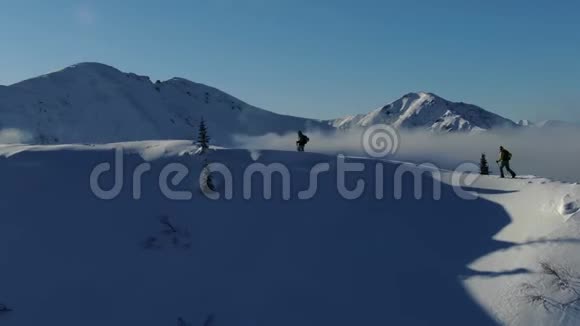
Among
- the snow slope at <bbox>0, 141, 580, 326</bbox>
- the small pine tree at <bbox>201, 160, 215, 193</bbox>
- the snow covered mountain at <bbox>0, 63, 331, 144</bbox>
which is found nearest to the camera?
the snow slope at <bbox>0, 141, 580, 326</bbox>

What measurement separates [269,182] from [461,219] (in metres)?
8.43

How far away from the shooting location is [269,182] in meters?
24.4

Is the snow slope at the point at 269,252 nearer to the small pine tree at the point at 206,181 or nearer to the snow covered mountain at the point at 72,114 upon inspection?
the small pine tree at the point at 206,181

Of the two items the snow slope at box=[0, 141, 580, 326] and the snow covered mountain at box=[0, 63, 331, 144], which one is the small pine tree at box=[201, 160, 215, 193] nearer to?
the snow slope at box=[0, 141, 580, 326]

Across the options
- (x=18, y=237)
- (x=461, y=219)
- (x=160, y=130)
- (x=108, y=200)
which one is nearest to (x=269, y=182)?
(x=108, y=200)

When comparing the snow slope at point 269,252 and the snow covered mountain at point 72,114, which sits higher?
the snow covered mountain at point 72,114

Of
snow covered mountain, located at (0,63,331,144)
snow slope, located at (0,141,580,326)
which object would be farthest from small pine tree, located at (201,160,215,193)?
snow covered mountain, located at (0,63,331,144)

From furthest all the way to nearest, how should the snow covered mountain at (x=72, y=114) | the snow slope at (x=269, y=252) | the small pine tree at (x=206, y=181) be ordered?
1. the snow covered mountain at (x=72, y=114)
2. the small pine tree at (x=206, y=181)
3. the snow slope at (x=269, y=252)

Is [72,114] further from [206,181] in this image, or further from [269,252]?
[269,252]

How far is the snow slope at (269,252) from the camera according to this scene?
1702cm

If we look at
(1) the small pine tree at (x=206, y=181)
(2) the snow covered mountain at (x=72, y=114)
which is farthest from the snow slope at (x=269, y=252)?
(2) the snow covered mountain at (x=72, y=114)

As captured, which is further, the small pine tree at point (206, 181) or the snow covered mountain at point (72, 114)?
the snow covered mountain at point (72, 114)

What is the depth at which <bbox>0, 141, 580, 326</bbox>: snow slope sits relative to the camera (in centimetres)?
1702

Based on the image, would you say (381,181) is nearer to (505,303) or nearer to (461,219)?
(461,219)
